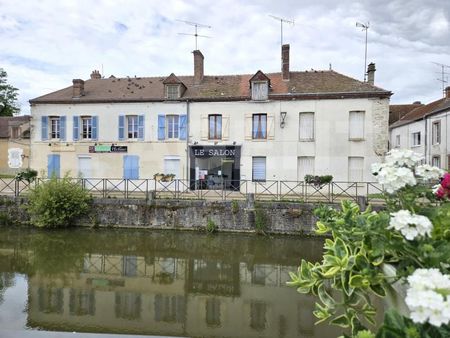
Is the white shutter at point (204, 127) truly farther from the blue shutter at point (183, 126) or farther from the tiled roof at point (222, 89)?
the tiled roof at point (222, 89)

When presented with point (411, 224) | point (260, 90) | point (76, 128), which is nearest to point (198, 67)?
point (260, 90)

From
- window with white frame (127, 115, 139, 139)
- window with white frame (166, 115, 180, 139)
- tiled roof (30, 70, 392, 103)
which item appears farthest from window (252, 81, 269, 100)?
window with white frame (127, 115, 139, 139)

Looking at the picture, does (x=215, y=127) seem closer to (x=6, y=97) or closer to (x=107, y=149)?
(x=107, y=149)

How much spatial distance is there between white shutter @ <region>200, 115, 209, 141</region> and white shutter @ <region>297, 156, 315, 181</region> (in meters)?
4.33

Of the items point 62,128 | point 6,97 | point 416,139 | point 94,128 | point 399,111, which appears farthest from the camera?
point 6,97

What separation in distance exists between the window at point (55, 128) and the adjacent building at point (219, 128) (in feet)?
0.16

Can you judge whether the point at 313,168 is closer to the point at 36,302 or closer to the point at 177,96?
the point at 177,96

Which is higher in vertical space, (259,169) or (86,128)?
(86,128)

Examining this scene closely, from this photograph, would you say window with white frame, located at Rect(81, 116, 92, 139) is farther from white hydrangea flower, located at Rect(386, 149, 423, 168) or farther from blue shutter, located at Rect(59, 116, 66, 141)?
white hydrangea flower, located at Rect(386, 149, 423, 168)

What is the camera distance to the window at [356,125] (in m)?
15.4

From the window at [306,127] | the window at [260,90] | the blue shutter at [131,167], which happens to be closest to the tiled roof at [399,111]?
the window at [306,127]

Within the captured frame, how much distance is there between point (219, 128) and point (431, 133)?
36.7 feet

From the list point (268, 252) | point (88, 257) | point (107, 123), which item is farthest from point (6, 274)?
point (107, 123)

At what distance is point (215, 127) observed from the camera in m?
16.5
